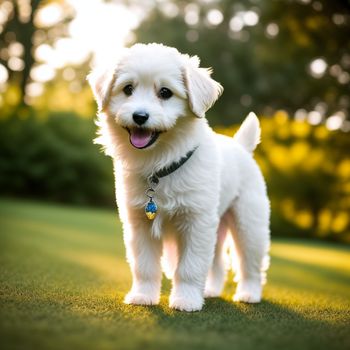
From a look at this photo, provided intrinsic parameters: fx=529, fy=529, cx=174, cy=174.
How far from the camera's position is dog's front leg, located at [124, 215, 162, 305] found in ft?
13.4

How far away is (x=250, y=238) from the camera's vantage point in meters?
4.80

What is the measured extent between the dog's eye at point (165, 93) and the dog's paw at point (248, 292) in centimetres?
198

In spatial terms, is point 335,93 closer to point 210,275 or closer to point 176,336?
point 210,275

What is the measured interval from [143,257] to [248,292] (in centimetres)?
120

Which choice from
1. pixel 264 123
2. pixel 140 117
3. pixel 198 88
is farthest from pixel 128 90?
pixel 264 123

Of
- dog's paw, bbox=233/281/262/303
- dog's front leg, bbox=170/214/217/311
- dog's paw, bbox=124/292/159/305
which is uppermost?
dog's front leg, bbox=170/214/217/311

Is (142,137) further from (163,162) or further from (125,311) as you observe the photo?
(125,311)

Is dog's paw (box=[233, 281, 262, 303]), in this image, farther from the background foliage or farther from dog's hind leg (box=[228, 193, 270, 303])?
the background foliage

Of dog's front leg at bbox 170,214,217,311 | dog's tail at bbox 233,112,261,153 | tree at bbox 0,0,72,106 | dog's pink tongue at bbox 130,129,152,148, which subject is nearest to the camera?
dog's pink tongue at bbox 130,129,152,148

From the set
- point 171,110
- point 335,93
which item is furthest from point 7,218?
point 335,93

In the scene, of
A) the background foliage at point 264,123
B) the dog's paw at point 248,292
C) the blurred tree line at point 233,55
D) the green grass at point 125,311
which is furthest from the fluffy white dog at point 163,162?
the blurred tree line at point 233,55

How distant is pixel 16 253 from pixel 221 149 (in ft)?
11.2

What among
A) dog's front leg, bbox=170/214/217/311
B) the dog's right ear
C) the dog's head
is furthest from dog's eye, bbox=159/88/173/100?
dog's front leg, bbox=170/214/217/311

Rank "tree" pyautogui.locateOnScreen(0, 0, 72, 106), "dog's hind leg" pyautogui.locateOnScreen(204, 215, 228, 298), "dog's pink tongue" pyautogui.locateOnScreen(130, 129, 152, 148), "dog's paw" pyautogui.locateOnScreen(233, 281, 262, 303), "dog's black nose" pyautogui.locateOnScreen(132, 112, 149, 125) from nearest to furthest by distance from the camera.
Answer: "dog's black nose" pyautogui.locateOnScreen(132, 112, 149, 125) < "dog's pink tongue" pyautogui.locateOnScreen(130, 129, 152, 148) < "dog's paw" pyautogui.locateOnScreen(233, 281, 262, 303) < "dog's hind leg" pyautogui.locateOnScreen(204, 215, 228, 298) < "tree" pyautogui.locateOnScreen(0, 0, 72, 106)
